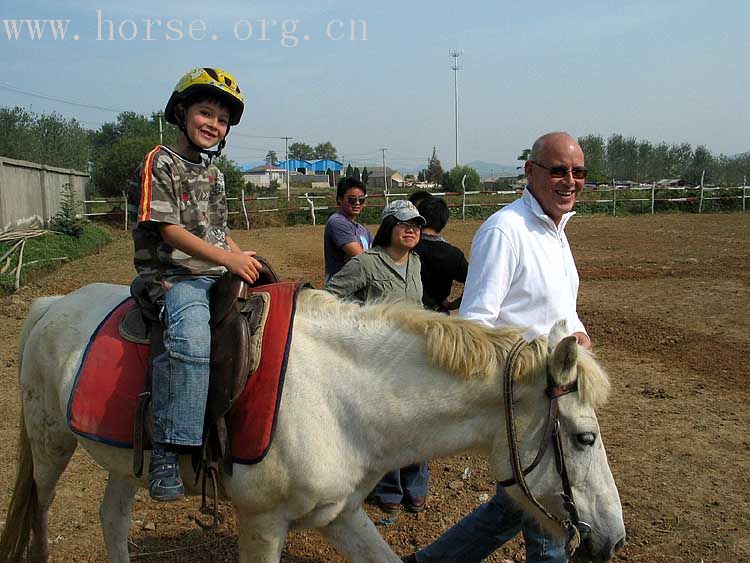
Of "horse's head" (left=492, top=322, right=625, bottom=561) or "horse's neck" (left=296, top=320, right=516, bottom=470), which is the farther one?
"horse's neck" (left=296, top=320, right=516, bottom=470)

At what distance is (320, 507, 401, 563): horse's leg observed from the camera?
2.46 m

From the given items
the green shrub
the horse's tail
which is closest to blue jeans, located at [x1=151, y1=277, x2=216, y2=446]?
the horse's tail

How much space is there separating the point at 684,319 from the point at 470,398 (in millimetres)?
7569

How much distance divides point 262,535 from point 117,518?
1.21 metres

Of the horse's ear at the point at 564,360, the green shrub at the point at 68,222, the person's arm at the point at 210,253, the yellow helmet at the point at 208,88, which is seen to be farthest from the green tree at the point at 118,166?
the horse's ear at the point at 564,360

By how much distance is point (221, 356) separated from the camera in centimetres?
240

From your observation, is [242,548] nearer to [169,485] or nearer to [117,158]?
[169,485]

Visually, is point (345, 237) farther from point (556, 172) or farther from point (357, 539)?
point (357, 539)

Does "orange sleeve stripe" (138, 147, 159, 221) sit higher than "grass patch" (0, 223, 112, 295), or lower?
higher

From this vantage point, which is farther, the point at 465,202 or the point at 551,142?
the point at 465,202

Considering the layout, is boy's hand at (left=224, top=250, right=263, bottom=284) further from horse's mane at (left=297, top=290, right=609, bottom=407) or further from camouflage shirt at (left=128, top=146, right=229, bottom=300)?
horse's mane at (left=297, top=290, right=609, bottom=407)

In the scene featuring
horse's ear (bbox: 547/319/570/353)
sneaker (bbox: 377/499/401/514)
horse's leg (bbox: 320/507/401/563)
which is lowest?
sneaker (bbox: 377/499/401/514)

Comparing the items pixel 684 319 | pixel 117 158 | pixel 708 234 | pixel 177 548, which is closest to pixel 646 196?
pixel 708 234

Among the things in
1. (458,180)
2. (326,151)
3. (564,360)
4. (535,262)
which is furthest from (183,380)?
(326,151)
